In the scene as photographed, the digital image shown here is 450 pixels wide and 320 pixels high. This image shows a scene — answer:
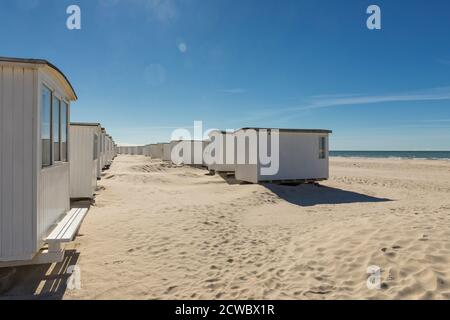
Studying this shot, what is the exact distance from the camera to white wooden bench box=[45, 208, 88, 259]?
4.96m

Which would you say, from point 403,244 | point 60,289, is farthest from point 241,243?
point 60,289

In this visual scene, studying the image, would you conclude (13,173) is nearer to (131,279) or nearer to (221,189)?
(131,279)

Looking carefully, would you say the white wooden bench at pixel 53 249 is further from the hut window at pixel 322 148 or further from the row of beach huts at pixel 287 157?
the hut window at pixel 322 148

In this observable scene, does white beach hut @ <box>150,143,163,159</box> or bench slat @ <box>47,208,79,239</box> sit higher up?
white beach hut @ <box>150,143,163,159</box>

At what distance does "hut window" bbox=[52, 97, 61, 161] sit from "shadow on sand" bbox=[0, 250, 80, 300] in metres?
2.10

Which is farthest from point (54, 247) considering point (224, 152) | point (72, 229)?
point (224, 152)

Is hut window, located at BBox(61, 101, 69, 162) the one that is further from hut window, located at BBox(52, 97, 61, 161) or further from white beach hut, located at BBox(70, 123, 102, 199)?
white beach hut, located at BBox(70, 123, 102, 199)

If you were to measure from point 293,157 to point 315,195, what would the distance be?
9.16ft

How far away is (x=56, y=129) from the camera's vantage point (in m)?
6.05

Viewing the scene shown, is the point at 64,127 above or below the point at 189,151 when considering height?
above

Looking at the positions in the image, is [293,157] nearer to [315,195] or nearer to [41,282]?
[315,195]

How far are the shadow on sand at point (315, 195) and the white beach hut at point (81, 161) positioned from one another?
8.31 m

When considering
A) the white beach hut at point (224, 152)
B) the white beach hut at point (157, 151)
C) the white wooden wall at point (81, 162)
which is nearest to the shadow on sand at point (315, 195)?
the white beach hut at point (224, 152)

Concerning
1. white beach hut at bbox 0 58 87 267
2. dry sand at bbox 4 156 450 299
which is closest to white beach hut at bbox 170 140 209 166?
dry sand at bbox 4 156 450 299
